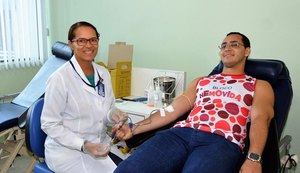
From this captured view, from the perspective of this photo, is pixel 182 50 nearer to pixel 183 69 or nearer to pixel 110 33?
pixel 183 69

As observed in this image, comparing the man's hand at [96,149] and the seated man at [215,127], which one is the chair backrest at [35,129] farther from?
the seated man at [215,127]

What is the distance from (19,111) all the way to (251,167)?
1853mm

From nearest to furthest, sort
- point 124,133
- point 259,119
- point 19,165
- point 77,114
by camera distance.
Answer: point 77,114 < point 259,119 < point 124,133 < point 19,165

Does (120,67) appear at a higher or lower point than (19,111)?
higher

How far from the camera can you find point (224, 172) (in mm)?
1285

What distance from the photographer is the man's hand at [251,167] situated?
1291mm

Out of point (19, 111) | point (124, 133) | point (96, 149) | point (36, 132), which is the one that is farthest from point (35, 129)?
point (19, 111)

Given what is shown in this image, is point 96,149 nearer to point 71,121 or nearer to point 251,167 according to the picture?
point 71,121

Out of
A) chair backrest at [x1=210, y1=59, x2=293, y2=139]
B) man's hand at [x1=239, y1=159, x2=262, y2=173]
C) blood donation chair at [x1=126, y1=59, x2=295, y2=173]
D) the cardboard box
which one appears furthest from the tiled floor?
chair backrest at [x1=210, y1=59, x2=293, y2=139]

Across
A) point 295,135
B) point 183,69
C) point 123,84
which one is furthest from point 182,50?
point 295,135

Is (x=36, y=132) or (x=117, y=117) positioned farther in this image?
(x=117, y=117)

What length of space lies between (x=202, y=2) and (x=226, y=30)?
309 mm

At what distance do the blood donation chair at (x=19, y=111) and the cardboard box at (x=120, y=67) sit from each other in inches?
15.2

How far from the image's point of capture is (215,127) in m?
1.59
